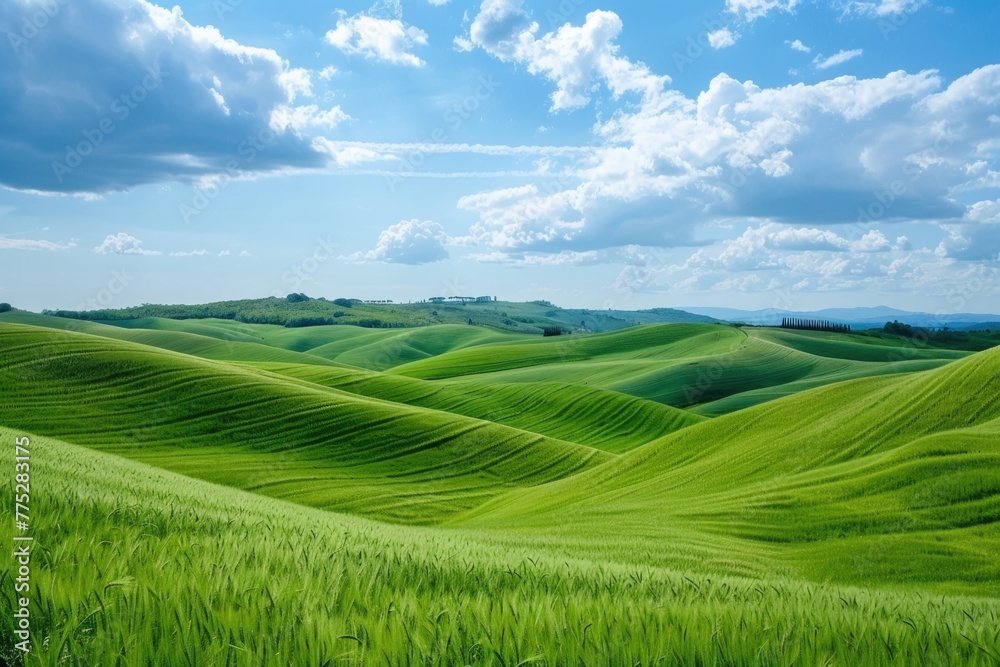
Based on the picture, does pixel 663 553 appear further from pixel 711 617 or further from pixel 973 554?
pixel 711 617

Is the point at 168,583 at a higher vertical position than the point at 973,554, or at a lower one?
higher

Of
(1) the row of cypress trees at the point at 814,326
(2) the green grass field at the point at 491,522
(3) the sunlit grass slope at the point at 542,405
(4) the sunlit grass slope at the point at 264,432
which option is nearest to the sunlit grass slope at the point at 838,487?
(2) the green grass field at the point at 491,522

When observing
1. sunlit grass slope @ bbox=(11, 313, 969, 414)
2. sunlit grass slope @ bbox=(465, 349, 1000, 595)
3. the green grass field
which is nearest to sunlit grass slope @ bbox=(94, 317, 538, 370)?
sunlit grass slope @ bbox=(11, 313, 969, 414)

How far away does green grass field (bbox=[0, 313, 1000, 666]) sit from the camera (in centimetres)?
310

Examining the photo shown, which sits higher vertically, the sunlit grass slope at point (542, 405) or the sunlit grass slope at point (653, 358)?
the sunlit grass slope at point (653, 358)

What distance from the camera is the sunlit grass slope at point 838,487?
16578mm

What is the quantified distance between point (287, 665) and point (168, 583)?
117 cm

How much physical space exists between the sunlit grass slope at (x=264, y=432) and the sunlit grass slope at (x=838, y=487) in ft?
42.7

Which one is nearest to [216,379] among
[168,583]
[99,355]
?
[99,355]

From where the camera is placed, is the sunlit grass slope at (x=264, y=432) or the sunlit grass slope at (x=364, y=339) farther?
the sunlit grass slope at (x=364, y=339)

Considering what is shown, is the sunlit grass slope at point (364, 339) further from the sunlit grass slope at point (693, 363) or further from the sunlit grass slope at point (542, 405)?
the sunlit grass slope at point (542, 405)

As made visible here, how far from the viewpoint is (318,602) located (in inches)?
134

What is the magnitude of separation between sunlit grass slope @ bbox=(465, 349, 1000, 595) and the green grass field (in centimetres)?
10

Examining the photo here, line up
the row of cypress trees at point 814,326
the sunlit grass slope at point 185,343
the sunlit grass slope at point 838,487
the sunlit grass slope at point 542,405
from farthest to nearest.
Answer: the row of cypress trees at point 814,326 → the sunlit grass slope at point 185,343 → the sunlit grass slope at point 542,405 → the sunlit grass slope at point 838,487
